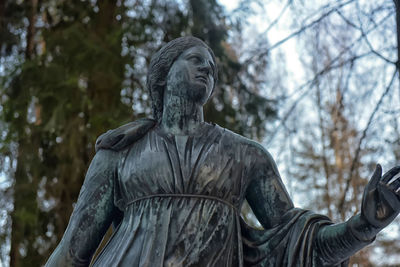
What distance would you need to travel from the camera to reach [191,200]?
3480 millimetres

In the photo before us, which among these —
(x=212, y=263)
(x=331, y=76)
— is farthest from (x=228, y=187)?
(x=331, y=76)

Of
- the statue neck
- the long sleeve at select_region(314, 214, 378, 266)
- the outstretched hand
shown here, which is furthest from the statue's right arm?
the outstretched hand

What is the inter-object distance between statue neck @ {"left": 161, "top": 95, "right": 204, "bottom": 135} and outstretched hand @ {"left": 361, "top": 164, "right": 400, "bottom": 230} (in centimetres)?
93

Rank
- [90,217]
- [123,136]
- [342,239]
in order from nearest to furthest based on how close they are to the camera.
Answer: [342,239] < [90,217] < [123,136]

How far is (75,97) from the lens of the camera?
11.6 meters

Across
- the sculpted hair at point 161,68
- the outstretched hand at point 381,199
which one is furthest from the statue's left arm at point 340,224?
the sculpted hair at point 161,68

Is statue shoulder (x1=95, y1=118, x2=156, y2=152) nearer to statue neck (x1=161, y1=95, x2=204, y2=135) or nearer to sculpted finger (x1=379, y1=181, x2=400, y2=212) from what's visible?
statue neck (x1=161, y1=95, x2=204, y2=135)

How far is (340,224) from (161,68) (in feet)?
3.78

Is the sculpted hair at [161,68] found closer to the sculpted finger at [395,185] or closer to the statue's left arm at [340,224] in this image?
the statue's left arm at [340,224]

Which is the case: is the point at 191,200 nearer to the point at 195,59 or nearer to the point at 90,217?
the point at 90,217

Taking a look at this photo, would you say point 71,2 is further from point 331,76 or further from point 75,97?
point 331,76

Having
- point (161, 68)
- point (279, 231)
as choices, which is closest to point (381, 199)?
point (279, 231)

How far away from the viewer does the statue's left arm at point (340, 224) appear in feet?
10.4

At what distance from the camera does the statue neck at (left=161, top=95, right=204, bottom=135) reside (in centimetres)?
377
